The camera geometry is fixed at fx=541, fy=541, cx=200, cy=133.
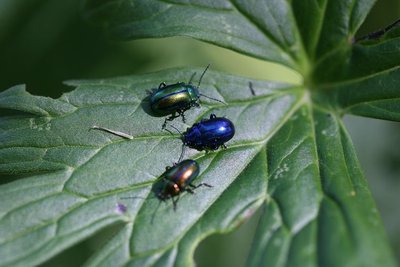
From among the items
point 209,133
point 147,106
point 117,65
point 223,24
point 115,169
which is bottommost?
point 115,169

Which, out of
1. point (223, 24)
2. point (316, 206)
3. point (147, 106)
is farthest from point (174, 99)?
point (316, 206)

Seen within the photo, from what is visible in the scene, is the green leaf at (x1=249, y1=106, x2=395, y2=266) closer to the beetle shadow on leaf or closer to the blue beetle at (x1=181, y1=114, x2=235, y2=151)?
the blue beetle at (x1=181, y1=114, x2=235, y2=151)

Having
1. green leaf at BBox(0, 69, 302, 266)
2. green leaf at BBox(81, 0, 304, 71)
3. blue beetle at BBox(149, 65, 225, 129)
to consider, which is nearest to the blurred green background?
green leaf at BBox(81, 0, 304, 71)

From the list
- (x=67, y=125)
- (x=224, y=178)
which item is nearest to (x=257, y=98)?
(x=224, y=178)

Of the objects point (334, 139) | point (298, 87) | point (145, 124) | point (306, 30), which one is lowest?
point (145, 124)

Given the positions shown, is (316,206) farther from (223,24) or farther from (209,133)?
(223,24)

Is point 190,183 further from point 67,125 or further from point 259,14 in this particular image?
point 259,14
